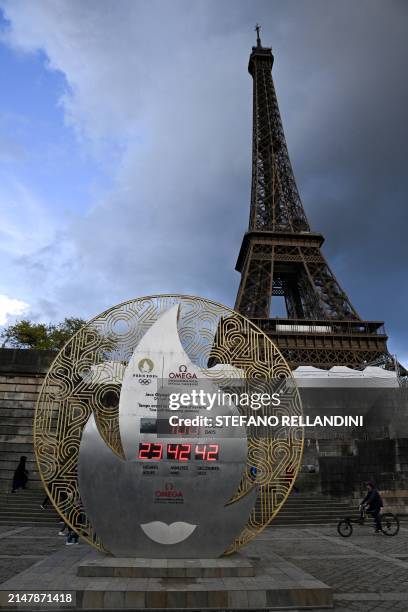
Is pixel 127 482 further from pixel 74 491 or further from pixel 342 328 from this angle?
pixel 342 328

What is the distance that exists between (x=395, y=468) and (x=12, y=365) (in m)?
16.5

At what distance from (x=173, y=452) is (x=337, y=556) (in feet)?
15.4

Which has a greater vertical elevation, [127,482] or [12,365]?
[12,365]

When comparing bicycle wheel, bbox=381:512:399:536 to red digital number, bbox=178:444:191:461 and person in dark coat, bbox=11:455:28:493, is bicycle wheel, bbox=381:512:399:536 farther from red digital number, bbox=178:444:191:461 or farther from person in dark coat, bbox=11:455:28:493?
person in dark coat, bbox=11:455:28:493

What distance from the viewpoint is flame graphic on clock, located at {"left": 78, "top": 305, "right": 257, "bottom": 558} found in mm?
7211

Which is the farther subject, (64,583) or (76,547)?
(76,547)

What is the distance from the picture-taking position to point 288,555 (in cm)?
929

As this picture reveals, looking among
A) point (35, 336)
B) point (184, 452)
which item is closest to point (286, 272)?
point (35, 336)

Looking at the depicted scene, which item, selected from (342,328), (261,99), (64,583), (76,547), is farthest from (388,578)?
(261,99)

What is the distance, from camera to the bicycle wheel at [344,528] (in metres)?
11.9

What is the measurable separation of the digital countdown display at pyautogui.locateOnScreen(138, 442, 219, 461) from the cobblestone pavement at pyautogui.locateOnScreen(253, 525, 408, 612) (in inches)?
110

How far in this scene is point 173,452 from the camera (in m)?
7.46

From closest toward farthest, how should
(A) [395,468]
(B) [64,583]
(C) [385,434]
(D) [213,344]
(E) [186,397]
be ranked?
(B) [64,583] → (E) [186,397] → (D) [213,344] → (A) [395,468] → (C) [385,434]

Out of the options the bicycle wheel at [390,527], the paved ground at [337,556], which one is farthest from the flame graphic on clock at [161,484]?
the bicycle wheel at [390,527]
